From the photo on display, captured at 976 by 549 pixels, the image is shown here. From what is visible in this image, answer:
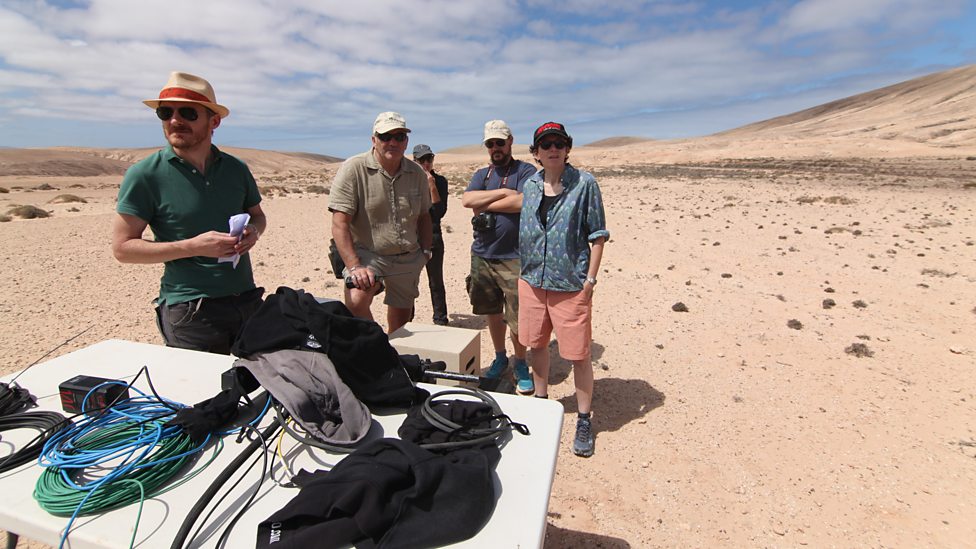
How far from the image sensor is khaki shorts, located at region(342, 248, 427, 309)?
3.86 meters

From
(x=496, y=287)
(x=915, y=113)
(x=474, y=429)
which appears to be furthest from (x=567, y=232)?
(x=915, y=113)

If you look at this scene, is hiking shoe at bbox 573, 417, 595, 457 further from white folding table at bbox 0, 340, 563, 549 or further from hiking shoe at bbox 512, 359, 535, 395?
white folding table at bbox 0, 340, 563, 549

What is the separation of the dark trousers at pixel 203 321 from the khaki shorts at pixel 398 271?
3.46 ft

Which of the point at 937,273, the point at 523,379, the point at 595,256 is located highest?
the point at 595,256

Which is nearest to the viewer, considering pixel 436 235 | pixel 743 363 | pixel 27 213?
pixel 743 363

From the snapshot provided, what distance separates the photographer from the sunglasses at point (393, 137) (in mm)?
3518

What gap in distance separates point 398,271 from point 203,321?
1527mm

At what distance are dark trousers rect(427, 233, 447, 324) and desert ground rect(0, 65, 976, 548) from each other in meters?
0.67

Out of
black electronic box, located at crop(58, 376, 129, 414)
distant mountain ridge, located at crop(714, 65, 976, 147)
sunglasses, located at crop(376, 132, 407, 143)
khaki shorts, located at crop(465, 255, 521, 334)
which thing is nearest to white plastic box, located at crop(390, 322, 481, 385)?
khaki shorts, located at crop(465, 255, 521, 334)

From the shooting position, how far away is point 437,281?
581 centimetres

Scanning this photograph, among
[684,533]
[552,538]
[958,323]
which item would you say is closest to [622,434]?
[684,533]

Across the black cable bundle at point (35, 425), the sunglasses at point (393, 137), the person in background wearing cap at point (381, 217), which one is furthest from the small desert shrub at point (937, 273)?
the black cable bundle at point (35, 425)

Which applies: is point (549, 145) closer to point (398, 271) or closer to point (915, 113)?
point (398, 271)

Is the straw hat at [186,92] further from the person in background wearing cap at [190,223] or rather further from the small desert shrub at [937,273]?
the small desert shrub at [937,273]
